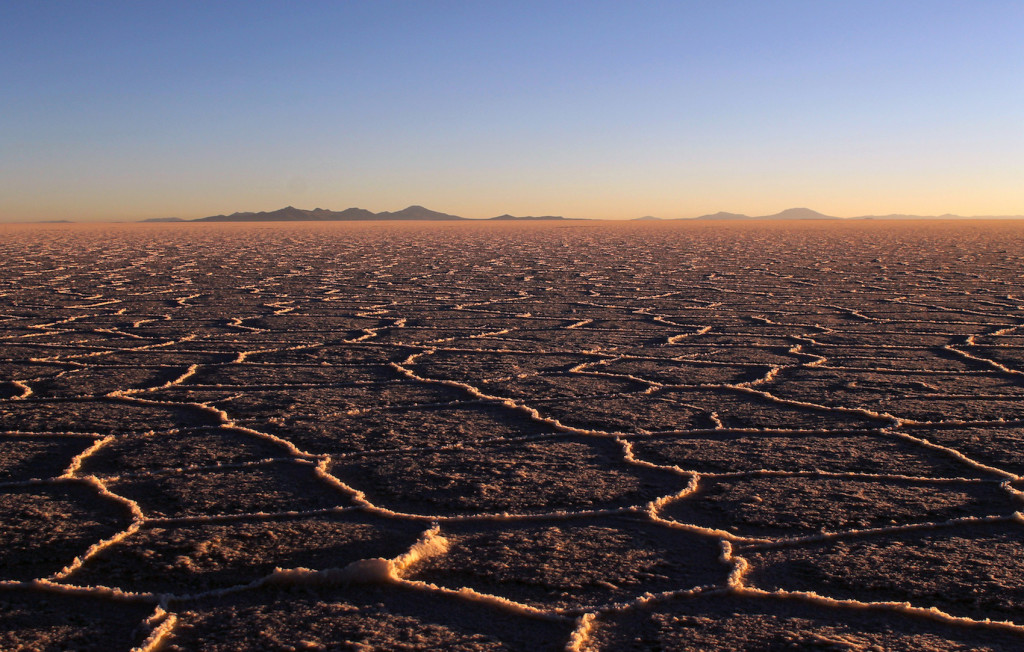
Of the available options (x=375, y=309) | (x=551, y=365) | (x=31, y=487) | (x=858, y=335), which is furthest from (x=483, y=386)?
(x=375, y=309)

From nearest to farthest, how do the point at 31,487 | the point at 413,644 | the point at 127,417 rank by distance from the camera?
the point at 413,644 < the point at 31,487 < the point at 127,417

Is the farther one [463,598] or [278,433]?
[278,433]

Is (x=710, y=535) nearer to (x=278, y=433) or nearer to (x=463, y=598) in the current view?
(x=463, y=598)

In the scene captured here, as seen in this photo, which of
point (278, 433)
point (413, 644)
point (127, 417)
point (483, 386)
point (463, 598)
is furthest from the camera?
point (483, 386)

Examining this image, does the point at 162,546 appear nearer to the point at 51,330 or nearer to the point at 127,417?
the point at 127,417

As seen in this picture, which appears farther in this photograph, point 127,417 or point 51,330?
point 51,330

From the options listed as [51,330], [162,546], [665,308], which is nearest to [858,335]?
[665,308]
